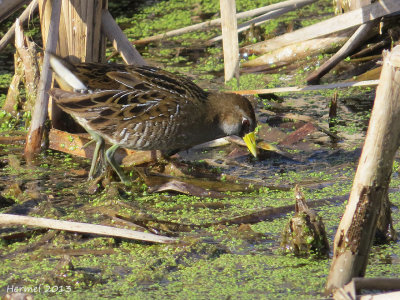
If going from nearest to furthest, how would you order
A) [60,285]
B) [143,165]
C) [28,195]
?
[60,285] < [28,195] < [143,165]

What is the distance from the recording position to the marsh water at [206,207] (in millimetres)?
3174

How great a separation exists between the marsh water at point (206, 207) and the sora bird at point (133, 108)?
229mm

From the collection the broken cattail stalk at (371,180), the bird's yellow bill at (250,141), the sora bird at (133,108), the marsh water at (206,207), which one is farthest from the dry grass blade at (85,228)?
the bird's yellow bill at (250,141)

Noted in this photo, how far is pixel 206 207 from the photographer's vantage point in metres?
4.12

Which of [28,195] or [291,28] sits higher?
[291,28]

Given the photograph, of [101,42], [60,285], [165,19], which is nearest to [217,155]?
[101,42]

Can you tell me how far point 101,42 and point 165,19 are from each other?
2847mm

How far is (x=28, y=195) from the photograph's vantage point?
13.9ft

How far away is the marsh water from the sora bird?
23cm

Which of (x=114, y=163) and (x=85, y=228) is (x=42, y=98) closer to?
(x=114, y=163)

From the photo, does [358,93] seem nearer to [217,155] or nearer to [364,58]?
[364,58]

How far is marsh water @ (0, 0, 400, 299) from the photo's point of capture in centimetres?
317

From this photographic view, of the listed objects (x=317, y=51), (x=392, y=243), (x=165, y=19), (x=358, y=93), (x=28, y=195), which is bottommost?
(x=392, y=243)

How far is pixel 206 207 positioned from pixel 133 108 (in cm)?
82
